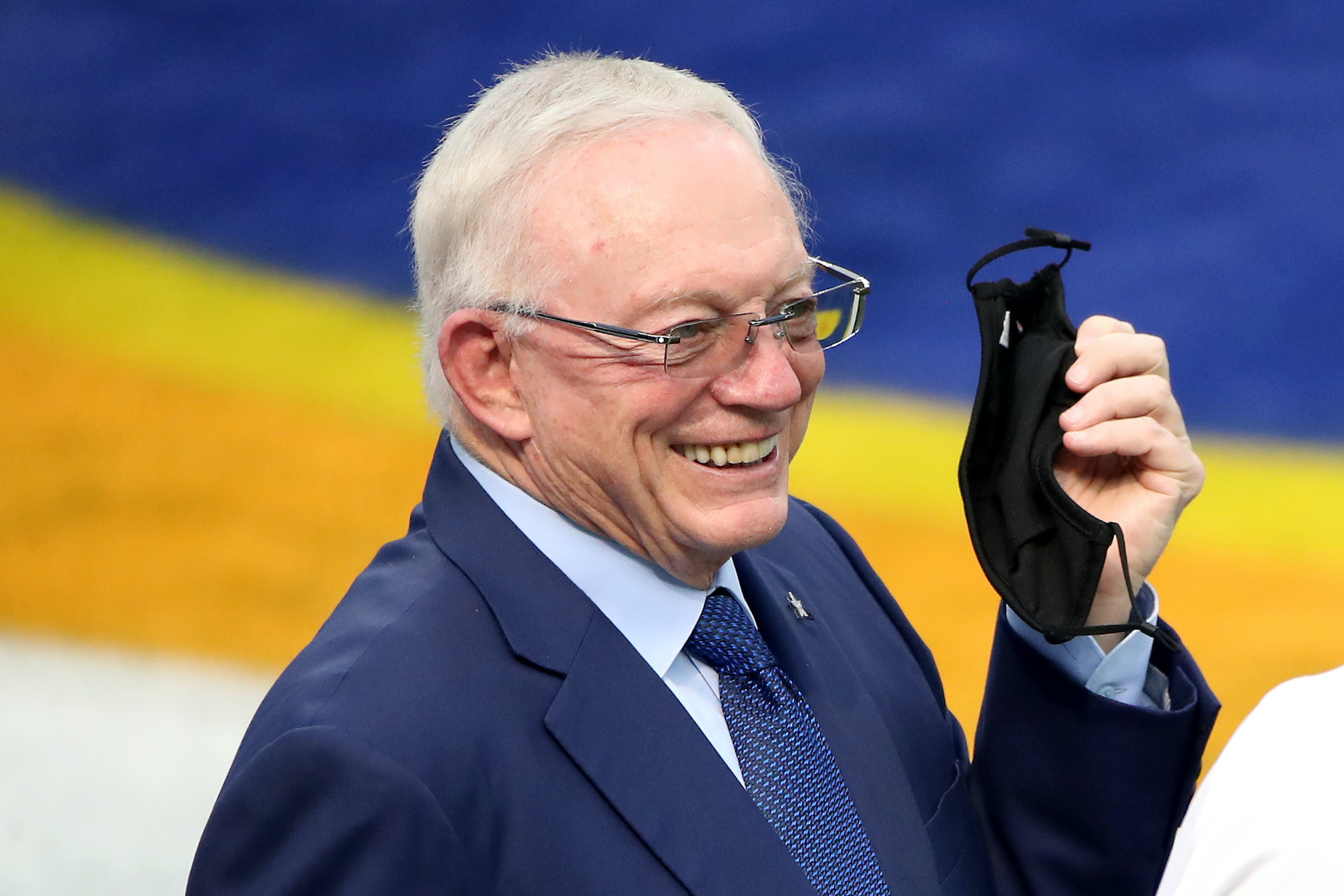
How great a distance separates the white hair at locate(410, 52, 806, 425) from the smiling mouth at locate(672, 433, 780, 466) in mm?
205

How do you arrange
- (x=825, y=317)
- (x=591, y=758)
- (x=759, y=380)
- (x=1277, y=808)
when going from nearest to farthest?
1. (x=1277, y=808)
2. (x=591, y=758)
3. (x=759, y=380)
4. (x=825, y=317)

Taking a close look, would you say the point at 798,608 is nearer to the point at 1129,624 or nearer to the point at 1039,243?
the point at 1129,624

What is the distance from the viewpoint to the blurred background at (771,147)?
10.6ft

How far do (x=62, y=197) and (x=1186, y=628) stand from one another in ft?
9.85

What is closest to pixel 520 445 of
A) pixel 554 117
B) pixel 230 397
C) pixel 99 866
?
pixel 554 117

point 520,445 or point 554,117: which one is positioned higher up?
point 554,117

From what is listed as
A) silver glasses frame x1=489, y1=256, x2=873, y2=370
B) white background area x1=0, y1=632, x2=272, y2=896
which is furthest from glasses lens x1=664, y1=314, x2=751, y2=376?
white background area x1=0, y1=632, x2=272, y2=896

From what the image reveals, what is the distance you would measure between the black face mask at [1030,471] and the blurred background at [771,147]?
1.80 meters

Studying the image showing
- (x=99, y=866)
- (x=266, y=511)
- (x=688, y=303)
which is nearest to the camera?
(x=688, y=303)

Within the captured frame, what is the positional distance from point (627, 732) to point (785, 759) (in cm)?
19

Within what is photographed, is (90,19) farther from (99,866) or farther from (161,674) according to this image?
(99,866)

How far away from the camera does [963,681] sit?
312 centimetres

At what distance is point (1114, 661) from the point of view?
1.40 meters

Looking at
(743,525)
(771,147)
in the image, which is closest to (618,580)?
(743,525)
